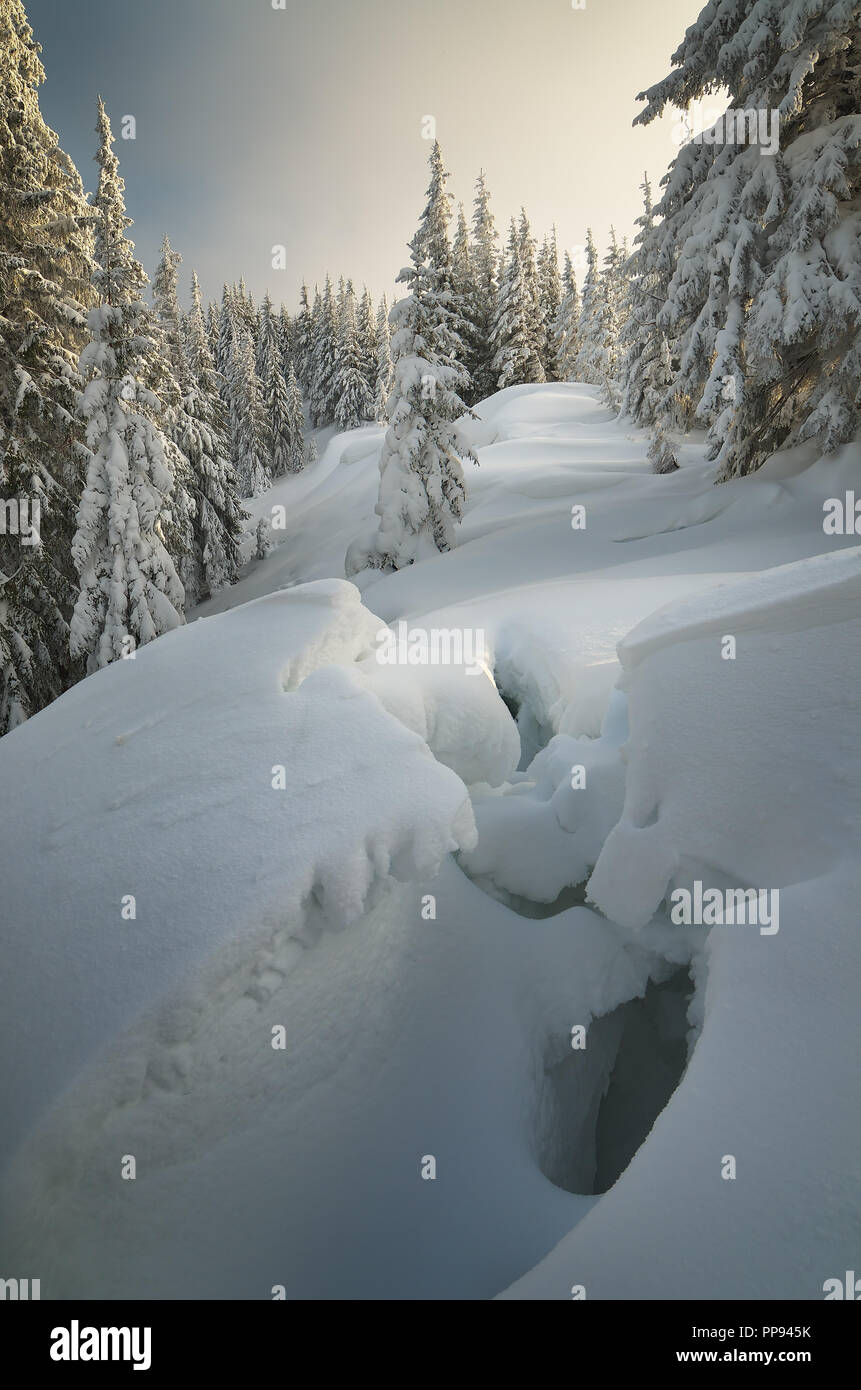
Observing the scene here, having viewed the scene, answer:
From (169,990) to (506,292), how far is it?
40405mm

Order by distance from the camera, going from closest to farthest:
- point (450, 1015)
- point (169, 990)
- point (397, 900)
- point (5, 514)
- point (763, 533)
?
point (169, 990), point (450, 1015), point (397, 900), point (763, 533), point (5, 514)

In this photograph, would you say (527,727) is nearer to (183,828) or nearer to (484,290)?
(183,828)

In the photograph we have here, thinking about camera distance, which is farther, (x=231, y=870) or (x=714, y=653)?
(x=714, y=653)

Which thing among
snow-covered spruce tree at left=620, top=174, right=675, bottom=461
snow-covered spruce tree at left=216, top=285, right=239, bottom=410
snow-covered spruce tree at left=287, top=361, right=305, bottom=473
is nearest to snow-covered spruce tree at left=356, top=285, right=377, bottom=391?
snow-covered spruce tree at left=287, top=361, right=305, bottom=473

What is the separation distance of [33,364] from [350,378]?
43819 mm

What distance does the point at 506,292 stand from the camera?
35000 millimetres

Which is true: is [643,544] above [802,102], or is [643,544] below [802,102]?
below

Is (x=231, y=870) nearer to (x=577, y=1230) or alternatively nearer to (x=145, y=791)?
(x=145, y=791)

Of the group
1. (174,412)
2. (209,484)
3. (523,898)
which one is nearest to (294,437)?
(209,484)

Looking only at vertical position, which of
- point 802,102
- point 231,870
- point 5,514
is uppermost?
point 802,102

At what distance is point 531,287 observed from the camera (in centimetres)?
3862

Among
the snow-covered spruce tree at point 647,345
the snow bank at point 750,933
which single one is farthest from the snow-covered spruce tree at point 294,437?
the snow bank at point 750,933

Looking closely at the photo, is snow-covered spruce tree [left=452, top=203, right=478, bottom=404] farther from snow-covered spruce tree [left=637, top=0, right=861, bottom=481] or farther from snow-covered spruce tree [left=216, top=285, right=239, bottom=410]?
snow-covered spruce tree [left=637, top=0, right=861, bottom=481]

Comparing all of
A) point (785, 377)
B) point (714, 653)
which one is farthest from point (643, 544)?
point (714, 653)
